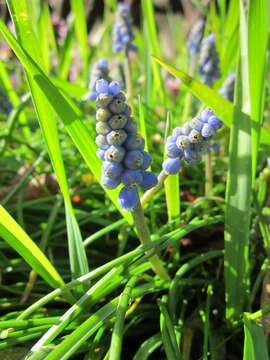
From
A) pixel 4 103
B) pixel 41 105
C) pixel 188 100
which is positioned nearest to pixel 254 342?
pixel 41 105

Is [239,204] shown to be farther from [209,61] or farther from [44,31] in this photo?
[44,31]

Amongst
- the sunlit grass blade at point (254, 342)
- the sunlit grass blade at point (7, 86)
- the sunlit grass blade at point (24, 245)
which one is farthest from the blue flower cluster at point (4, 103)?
the sunlit grass blade at point (254, 342)

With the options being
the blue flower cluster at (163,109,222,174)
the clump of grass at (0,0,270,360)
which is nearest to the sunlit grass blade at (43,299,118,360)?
the clump of grass at (0,0,270,360)

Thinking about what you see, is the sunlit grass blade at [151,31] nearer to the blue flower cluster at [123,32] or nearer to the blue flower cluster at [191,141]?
the blue flower cluster at [123,32]

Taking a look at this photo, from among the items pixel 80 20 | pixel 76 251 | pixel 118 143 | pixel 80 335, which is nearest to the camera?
pixel 118 143

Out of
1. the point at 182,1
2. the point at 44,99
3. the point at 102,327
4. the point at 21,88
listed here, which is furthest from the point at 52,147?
the point at 182,1

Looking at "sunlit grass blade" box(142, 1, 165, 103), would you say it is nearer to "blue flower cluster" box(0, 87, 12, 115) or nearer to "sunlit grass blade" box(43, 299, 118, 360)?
"blue flower cluster" box(0, 87, 12, 115)
